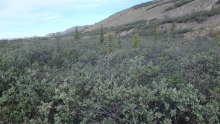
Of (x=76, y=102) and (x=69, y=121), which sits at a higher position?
(x=76, y=102)

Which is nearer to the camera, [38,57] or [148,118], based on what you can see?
[148,118]

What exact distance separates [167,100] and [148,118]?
92 centimetres

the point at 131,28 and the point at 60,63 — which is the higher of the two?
the point at 131,28

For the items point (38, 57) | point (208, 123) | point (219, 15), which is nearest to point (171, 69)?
point (208, 123)

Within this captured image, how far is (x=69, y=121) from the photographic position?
156 inches

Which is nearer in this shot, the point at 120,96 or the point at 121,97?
the point at 120,96

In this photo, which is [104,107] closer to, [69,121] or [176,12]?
[69,121]

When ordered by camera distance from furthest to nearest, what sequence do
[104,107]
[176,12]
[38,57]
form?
1. [176,12]
2. [38,57]
3. [104,107]

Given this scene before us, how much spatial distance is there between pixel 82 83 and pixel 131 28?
126 ft

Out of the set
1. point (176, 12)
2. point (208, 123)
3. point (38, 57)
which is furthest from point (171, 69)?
point (176, 12)

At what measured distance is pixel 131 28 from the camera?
136ft

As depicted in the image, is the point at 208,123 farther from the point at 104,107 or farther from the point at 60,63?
the point at 60,63

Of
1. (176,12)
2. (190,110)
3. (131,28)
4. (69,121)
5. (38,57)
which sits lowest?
(69,121)

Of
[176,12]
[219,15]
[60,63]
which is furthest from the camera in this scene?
[176,12]
